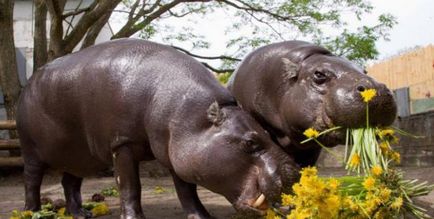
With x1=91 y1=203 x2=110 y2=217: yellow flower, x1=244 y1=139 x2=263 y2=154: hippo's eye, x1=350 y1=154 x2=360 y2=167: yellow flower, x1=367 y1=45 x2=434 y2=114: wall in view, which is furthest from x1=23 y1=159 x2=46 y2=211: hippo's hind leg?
x1=367 y1=45 x2=434 y2=114: wall

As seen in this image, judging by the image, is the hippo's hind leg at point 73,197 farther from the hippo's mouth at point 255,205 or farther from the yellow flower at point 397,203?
the yellow flower at point 397,203

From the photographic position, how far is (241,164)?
2.72m

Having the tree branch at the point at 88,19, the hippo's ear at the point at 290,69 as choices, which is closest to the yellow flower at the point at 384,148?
the hippo's ear at the point at 290,69

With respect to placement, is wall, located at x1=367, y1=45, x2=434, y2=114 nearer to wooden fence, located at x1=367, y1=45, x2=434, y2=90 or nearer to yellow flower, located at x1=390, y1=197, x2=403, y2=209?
wooden fence, located at x1=367, y1=45, x2=434, y2=90

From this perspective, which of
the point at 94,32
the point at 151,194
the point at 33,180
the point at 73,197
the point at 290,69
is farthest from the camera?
the point at 94,32

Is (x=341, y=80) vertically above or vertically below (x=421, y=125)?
above

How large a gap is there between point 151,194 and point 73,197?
1829 millimetres

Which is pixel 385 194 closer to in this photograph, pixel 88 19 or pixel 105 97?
pixel 105 97

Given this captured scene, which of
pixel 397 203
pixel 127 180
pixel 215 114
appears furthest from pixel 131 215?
pixel 397 203

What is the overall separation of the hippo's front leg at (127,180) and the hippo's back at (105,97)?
6cm

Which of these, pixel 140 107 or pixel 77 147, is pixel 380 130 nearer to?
pixel 140 107

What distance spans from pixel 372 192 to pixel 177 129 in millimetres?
1044

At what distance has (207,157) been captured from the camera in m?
2.79

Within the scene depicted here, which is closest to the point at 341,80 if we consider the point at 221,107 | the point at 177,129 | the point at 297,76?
the point at 297,76
